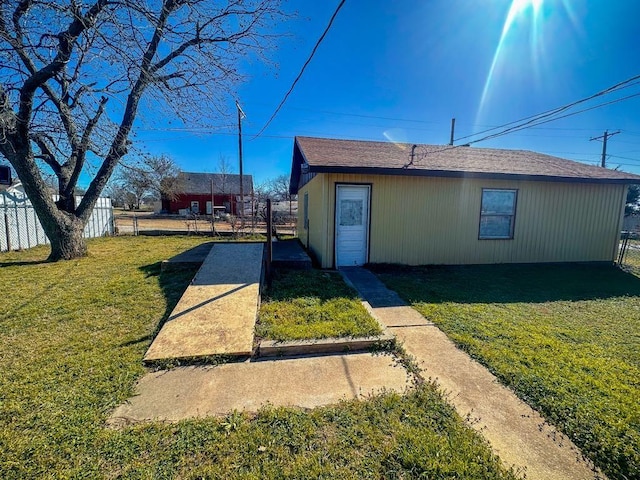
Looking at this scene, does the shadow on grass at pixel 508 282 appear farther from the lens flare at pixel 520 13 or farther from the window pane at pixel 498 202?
the lens flare at pixel 520 13

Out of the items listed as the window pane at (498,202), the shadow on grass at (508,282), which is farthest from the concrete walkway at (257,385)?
the window pane at (498,202)

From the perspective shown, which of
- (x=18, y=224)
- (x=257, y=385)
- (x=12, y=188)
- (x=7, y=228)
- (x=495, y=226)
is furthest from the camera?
(x=12, y=188)

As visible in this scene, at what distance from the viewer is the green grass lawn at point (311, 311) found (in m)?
3.50

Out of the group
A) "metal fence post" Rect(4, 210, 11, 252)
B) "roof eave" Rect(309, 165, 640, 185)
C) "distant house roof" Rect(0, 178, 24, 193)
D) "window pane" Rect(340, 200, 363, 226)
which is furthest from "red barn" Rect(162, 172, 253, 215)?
"roof eave" Rect(309, 165, 640, 185)

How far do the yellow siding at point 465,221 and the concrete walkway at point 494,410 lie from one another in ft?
10.8

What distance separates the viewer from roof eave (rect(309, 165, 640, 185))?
616 cm

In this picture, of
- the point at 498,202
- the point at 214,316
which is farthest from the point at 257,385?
the point at 498,202

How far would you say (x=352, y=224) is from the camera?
22.4 ft

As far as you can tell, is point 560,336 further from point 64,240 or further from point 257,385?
point 64,240

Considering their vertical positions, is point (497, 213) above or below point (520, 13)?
below

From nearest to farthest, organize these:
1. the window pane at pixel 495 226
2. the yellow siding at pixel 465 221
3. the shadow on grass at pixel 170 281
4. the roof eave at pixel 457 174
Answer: the shadow on grass at pixel 170 281, the roof eave at pixel 457 174, the yellow siding at pixel 465 221, the window pane at pixel 495 226

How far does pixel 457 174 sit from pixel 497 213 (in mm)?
1782

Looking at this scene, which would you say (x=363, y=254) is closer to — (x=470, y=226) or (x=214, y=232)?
(x=470, y=226)

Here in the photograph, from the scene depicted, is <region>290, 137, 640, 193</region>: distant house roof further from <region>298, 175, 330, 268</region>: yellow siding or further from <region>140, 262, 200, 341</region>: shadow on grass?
<region>140, 262, 200, 341</region>: shadow on grass
